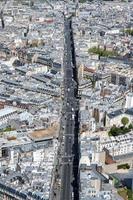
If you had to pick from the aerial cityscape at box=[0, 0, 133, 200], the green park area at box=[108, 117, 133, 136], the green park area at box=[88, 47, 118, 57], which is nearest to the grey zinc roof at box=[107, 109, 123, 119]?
the aerial cityscape at box=[0, 0, 133, 200]

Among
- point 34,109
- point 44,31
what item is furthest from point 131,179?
point 44,31

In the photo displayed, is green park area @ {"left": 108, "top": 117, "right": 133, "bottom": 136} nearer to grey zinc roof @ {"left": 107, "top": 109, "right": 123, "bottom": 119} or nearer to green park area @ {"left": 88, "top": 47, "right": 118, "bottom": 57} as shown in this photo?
grey zinc roof @ {"left": 107, "top": 109, "right": 123, "bottom": 119}

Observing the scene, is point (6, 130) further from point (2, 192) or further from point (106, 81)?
point (106, 81)

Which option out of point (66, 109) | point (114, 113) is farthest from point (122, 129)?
point (66, 109)

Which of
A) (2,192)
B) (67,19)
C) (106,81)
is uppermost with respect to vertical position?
(67,19)

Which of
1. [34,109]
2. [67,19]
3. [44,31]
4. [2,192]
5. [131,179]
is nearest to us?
[2,192]

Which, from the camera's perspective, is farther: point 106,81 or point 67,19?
point 67,19

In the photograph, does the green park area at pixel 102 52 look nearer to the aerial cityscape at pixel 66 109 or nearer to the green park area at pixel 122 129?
the aerial cityscape at pixel 66 109

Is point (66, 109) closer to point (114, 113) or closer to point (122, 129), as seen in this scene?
point (114, 113)

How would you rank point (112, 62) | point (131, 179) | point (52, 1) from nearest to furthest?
point (131, 179) → point (112, 62) → point (52, 1)
